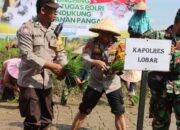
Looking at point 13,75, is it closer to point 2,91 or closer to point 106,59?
point 2,91

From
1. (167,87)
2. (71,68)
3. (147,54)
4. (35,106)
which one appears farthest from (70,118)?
(147,54)

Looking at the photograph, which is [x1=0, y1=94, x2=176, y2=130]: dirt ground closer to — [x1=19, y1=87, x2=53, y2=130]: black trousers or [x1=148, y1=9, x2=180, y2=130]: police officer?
[x1=19, y1=87, x2=53, y2=130]: black trousers

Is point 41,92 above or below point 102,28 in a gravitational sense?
below

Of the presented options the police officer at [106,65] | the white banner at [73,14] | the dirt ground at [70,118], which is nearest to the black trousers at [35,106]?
the police officer at [106,65]

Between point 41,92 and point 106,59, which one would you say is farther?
point 106,59

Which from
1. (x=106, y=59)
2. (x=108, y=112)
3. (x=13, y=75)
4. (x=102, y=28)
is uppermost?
(x=102, y=28)

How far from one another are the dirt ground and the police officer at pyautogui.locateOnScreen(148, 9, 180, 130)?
85.5 inches

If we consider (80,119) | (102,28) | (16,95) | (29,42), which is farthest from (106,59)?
(16,95)

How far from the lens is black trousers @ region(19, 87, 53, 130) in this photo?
5590 millimetres

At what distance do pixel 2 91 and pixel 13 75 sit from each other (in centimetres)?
77

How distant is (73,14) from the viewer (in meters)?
14.5

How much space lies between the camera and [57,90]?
1036 centimetres

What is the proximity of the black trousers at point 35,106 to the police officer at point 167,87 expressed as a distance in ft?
4.00

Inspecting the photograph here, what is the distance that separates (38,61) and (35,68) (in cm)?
13
